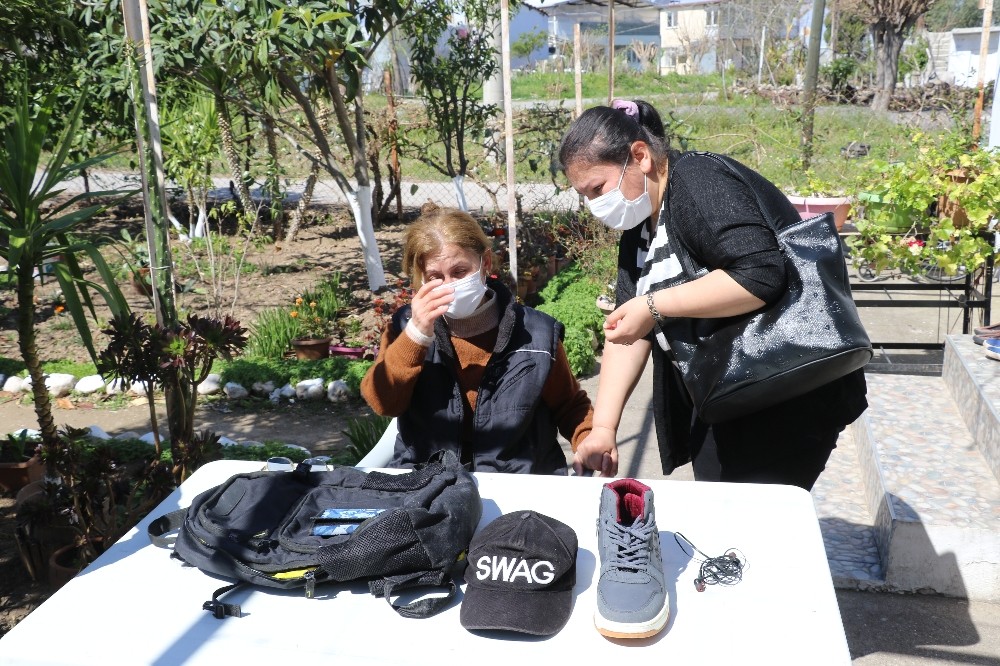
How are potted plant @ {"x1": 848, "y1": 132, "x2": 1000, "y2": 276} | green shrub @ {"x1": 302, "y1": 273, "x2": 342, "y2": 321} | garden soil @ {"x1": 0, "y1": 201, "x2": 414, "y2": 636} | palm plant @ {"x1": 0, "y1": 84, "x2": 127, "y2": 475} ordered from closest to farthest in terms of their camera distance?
1. palm plant @ {"x1": 0, "y1": 84, "x2": 127, "y2": 475}
2. garden soil @ {"x1": 0, "y1": 201, "x2": 414, "y2": 636}
3. potted plant @ {"x1": 848, "y1": 132, "x2": 1000, "y2": 276}
4. green shrub @ {"x1": 302, "y1": 273, "x2": 342, "y2": 321}

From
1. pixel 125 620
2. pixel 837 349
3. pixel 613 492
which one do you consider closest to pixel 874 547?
pixel 837 349

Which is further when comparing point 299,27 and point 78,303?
point 299,27

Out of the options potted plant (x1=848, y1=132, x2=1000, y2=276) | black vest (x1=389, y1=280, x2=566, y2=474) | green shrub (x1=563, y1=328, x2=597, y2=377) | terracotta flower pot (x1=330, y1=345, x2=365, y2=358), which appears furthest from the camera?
terracotta flower pot (x1=330, y1=345, x2=365, y2=358)

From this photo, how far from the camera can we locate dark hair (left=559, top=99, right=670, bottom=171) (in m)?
2.06

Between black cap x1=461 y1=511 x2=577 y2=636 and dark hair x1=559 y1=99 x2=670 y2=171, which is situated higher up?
dark hair x1=559 y1=99 x2=670 y2=171

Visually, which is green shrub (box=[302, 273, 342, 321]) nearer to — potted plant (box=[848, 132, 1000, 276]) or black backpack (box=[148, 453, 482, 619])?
potted plant (box=[848, 132, 1000, 276])

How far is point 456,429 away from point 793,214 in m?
1.11

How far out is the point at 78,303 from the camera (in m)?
3.09

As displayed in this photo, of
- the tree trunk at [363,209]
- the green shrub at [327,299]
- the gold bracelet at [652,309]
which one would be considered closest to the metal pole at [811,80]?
the tree trunk at [363,209]

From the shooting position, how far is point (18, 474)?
13.5ft

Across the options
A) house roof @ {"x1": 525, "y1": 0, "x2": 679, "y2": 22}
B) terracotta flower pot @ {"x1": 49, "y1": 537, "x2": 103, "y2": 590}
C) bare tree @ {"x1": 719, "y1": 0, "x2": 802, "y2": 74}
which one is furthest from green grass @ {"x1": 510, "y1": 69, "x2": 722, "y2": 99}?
terracotta flower pot @ {"x1": 49, "y1": 537, "x2": 103, "y2": 590}

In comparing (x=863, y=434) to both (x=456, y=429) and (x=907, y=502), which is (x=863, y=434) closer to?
(x=907, y=502)

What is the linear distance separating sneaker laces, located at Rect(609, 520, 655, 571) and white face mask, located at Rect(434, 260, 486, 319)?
949mm

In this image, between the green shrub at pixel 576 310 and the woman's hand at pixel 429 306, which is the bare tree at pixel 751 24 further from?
the woman's hand at pixel 429 306
